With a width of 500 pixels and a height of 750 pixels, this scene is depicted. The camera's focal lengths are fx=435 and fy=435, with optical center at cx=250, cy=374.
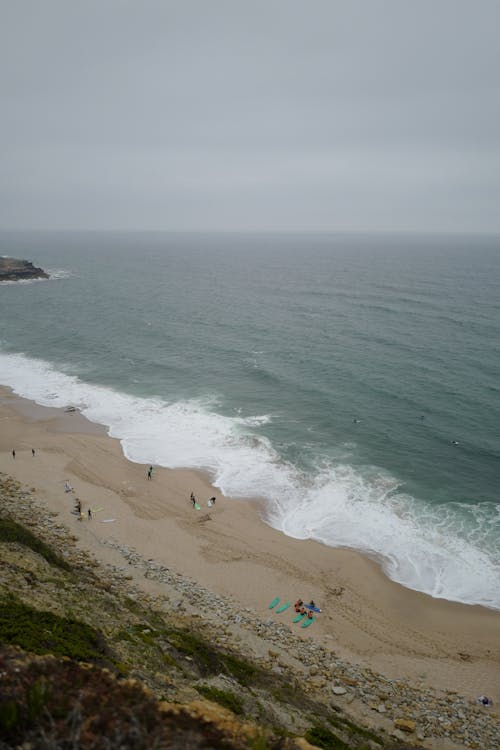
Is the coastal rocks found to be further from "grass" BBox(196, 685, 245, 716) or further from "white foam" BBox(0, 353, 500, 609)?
"white foam" BBox(0, 353, 500, 609)

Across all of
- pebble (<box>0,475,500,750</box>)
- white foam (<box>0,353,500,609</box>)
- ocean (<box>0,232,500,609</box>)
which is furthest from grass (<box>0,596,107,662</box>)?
ocean (<box>0,232,500,609</box>)

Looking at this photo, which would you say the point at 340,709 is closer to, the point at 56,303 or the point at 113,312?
the point at 113,312

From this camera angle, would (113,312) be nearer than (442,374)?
No

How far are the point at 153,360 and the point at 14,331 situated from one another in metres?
34.1

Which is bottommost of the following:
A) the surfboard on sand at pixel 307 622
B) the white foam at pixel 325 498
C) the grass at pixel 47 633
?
the surfboard on sand at pixel 307 622

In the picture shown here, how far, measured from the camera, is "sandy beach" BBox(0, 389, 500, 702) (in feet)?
76.4

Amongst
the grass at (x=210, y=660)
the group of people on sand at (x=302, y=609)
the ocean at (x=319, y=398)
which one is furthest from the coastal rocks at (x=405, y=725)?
the ocean at (x=319, y=398)

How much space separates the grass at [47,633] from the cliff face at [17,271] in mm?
142665

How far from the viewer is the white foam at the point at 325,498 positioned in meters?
29.5

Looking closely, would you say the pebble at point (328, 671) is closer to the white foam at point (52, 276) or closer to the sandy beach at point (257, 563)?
the sandy beach at point (257, 563)

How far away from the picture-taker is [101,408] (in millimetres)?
53125

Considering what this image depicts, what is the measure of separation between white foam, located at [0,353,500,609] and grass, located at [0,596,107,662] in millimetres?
18724

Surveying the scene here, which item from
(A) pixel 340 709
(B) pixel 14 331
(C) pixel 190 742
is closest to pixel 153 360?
(B) pixel 14 331

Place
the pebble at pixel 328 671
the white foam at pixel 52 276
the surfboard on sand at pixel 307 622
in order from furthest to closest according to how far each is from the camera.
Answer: the white foam at pixel 52 276, the surfboard on sand at pixel 307 622, the pebble at pixel 328 671
